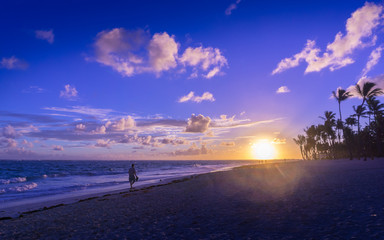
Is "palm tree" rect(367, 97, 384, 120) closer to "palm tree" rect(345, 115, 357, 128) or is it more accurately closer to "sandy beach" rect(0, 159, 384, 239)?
"palm tree" rect(345, 115, 357, 128)

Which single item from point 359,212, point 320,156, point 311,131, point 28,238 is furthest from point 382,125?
point 28,238

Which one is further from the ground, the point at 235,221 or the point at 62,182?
the point at 235,221

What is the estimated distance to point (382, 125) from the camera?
49.5 meters

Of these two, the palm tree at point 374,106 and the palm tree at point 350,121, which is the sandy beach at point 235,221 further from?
the palm tree at point 350,121

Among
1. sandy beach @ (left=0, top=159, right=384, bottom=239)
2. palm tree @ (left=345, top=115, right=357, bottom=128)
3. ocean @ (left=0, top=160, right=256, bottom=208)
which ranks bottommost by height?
ocean @ (left=0, top=160, right=256, bottom=208)

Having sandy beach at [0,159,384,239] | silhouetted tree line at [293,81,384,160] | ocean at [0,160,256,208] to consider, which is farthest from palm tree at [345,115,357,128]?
sandy beach at [0,159,384,239]

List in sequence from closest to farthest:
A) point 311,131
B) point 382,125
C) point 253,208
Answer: point 253,208
point 382,125
point 311,131

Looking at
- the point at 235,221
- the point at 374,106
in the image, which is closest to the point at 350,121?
the point at 374,106

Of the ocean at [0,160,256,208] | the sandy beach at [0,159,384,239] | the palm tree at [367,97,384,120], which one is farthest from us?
the palm tree at [367,97,384,120]

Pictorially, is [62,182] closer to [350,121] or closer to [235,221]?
[235,221]

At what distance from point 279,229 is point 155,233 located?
3666mm

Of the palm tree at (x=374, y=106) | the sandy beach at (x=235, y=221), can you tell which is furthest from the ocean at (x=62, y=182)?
the palm tree at (x=374, y=106)

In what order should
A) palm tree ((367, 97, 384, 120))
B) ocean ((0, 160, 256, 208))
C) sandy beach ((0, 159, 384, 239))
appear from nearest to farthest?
1. sandy beach ((0, 159, 384, 239))
2. ocean ((0, 160, 256, 208))
3. palm tree ((367, 97, 384, 120))

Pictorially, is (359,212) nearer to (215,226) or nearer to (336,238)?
(336,238)
